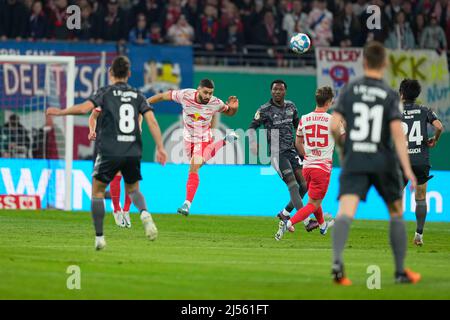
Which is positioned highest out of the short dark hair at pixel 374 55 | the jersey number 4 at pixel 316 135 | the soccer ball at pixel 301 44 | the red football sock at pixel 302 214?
the soccer ball at pixel 301 44

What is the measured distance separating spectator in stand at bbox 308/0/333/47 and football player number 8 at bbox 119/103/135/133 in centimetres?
1614

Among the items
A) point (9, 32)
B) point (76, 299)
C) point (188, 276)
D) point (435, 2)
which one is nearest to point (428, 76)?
point (435, 2)

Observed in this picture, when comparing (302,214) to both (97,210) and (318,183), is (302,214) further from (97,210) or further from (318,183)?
(97,210)

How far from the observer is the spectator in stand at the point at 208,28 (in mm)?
28141

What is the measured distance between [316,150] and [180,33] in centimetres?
1235

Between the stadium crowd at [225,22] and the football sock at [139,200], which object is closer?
the football sock at [139,200]

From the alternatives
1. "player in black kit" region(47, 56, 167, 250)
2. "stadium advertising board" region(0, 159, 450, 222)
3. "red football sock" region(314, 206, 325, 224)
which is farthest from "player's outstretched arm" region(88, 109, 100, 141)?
"stadium advertising board" region(0, 159, 450, 222)

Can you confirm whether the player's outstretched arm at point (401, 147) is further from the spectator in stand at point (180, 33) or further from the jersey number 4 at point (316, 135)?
the spectator in stand at point (180, 33)

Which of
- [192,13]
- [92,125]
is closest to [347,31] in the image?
[192,13]

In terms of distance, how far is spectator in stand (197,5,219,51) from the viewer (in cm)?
2814

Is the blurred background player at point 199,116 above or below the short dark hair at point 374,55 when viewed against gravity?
below

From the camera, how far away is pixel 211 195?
2303cm

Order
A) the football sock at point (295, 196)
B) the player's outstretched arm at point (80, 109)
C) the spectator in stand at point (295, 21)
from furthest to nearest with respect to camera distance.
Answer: the spectator in stand at point (295, 21), the football sock at point (295, 196), the player's outstretched arm at point (80, 109)

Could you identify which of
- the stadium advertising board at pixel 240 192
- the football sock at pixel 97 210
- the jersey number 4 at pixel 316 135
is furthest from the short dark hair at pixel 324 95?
the stadium advertising board at pixel 240 192
